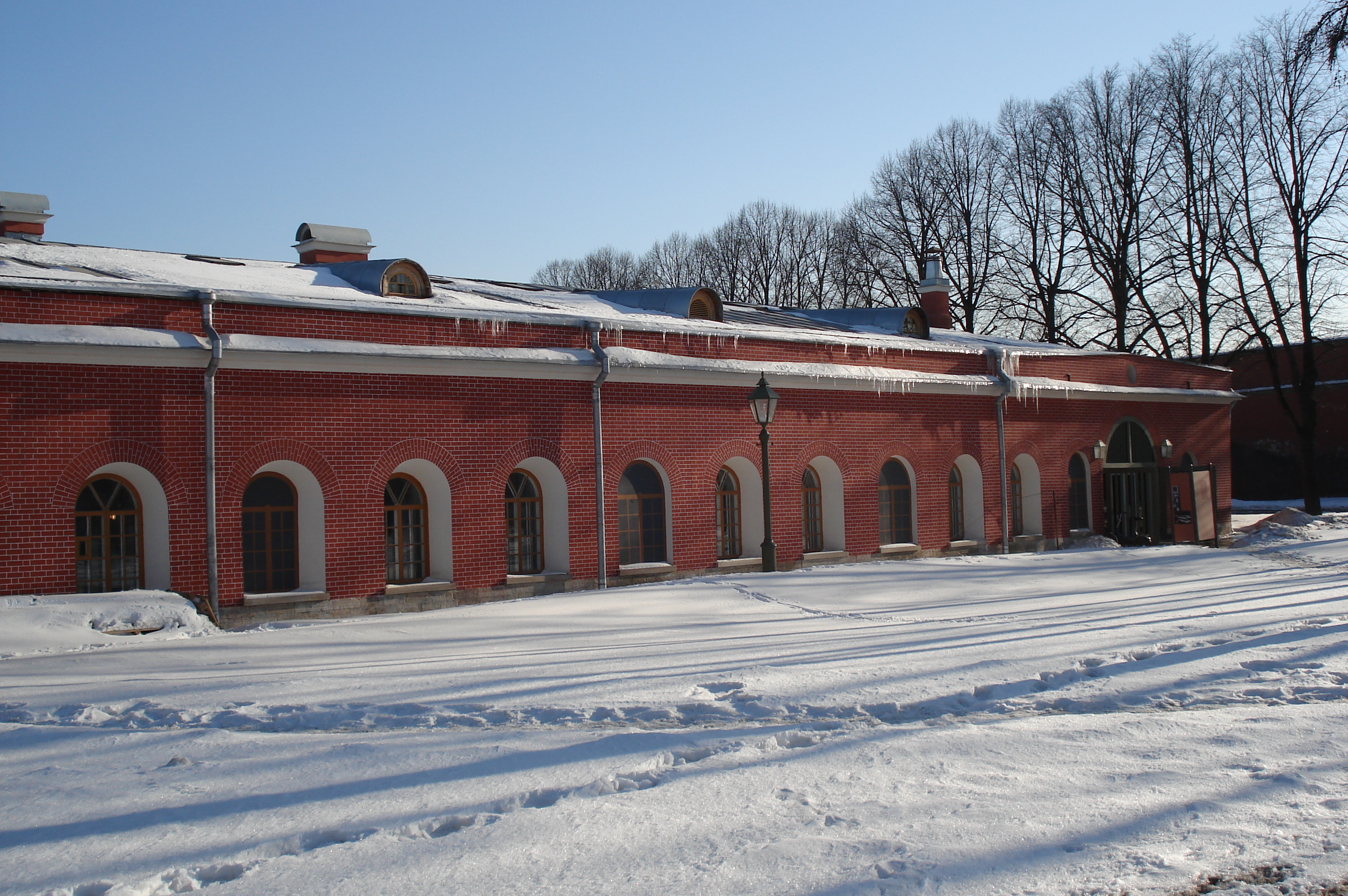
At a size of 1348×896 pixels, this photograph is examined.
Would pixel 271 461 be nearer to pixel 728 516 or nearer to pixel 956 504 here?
pixel 728 516

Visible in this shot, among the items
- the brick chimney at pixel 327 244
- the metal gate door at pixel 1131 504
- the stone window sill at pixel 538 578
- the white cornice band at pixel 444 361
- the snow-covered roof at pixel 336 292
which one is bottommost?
the stone window sill at pixel 538 578

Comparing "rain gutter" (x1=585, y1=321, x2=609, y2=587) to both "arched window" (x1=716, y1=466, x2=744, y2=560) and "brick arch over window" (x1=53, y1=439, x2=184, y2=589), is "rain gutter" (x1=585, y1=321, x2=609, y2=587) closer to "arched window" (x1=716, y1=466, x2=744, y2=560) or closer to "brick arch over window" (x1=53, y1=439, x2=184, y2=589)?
"arched window" (x1=716, y1=466, x2=744, y2=560)

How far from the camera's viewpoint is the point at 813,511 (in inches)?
664

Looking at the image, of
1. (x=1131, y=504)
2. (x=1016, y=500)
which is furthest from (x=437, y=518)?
(x=1131, y=504)

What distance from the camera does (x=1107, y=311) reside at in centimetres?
3291

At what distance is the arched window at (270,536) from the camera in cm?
1200

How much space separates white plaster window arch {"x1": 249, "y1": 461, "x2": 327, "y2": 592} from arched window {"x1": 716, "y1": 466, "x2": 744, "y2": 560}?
6109 millimetres

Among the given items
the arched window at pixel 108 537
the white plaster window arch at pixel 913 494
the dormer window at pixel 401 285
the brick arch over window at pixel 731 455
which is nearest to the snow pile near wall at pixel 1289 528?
the white plaster window arch at pixel 913 494

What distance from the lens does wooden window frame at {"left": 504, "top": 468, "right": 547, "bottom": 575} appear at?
13.9m

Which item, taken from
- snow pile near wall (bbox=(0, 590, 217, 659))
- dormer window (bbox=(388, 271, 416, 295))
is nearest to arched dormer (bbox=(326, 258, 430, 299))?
dormer window (bbox=(388, 271, 416, 295))

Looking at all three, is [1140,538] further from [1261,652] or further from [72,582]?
[72,582]

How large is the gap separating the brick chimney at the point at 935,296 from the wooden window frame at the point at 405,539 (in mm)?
16837

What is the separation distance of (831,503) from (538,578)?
5.59 m

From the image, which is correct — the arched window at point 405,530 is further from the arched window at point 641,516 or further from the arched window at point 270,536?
the arched window at point 641,516
